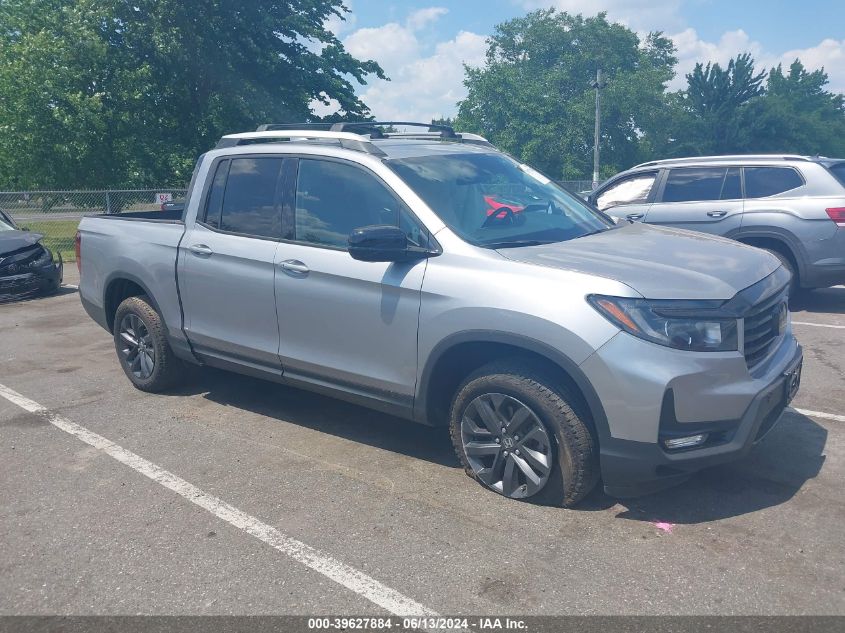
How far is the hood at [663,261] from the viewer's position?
3.65 meters

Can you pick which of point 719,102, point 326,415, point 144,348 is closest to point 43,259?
point 144,348

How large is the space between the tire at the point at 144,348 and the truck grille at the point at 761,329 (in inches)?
163

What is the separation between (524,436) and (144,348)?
3.51 metres

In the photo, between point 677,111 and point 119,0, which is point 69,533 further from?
point 677,111

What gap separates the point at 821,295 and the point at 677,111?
184ft

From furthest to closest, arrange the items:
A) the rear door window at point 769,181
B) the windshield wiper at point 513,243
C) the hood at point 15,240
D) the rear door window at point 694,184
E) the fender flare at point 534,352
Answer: the hood at point 15,240
the rear door window at point 694,184
the rear door window at point 769,181
the windshield wiper at point 513,243
the fender flare at point 534,352

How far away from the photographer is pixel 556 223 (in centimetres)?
479

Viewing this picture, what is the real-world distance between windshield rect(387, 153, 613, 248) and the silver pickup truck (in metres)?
0.02

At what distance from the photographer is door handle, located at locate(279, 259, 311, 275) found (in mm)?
4691

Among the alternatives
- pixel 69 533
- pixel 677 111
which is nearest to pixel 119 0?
pixel 69 533

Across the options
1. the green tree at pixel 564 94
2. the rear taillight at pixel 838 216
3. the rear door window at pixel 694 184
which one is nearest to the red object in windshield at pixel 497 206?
the rear taillight at pixel 838 216

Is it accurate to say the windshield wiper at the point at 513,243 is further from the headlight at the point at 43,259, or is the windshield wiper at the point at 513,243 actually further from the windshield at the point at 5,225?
the windshield at the point at 5,225

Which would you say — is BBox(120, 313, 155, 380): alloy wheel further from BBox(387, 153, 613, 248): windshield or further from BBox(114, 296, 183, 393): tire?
BBox(387, 153, 613, 248): windshield

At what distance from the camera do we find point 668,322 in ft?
11.6
